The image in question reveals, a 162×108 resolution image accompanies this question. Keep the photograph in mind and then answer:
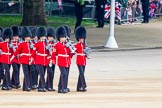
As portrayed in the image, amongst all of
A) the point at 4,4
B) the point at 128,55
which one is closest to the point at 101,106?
the point at 128,55

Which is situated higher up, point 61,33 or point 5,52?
point 61,33

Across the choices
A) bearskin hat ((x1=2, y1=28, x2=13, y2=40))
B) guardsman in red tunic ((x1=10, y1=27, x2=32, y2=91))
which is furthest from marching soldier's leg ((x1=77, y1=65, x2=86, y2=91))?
bearskin hat ((x1=2, y1=28, x2=13, y2=40))

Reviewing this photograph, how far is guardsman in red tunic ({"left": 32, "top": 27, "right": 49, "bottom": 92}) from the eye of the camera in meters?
21.8

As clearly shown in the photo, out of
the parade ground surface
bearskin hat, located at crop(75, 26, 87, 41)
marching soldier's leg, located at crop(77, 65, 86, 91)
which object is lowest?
the parade ground surface

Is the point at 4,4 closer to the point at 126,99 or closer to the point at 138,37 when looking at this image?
the point at 138,37

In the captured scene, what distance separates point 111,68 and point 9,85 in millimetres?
6519

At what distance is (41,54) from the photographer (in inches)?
860

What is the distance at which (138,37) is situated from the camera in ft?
135

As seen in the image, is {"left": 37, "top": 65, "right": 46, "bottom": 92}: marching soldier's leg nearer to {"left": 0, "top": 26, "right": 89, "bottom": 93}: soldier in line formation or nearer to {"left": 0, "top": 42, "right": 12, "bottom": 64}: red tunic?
{"left": 0, "top": 26, "right": 89, "bottom": 93}: soldier in line formation

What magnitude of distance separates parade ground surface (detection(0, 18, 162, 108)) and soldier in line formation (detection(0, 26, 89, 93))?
349 mm

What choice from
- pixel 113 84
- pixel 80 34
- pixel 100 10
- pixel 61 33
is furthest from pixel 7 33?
pixel 100 10

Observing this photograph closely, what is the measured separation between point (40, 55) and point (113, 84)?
280 cm

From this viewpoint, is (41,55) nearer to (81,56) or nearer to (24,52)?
(24,52)

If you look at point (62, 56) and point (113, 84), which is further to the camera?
point (113, 84)
